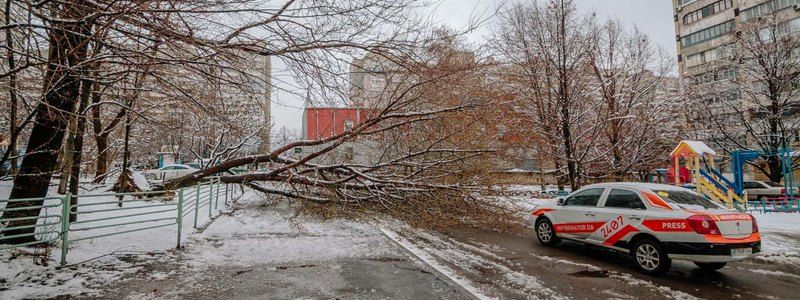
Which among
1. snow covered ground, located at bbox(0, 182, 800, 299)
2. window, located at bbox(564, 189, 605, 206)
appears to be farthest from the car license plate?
window, located at bbox(564, 189, 605, 206)

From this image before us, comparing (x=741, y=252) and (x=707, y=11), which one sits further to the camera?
(x=707, y=11)

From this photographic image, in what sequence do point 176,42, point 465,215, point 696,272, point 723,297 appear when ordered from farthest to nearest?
point 465,215, point 696,272, point 723,297, point 176,42

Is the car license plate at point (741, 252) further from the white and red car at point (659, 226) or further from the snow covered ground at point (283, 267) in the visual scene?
the snow covered ground at point (283, 267)

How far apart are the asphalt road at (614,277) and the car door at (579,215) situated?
0.41 m

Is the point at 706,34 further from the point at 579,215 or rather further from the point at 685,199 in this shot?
the point at 685,199

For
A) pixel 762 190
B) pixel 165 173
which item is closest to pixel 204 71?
pixel 165 173

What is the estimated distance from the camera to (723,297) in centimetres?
545

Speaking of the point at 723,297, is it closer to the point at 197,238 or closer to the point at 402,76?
the point at 402,76

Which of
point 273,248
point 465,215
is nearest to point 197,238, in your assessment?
point 273,248

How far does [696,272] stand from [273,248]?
7.46m

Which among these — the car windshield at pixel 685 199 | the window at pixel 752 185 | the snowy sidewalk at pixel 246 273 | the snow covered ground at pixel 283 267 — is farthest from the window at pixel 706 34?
the snowy sidewalk at pixel 246 273

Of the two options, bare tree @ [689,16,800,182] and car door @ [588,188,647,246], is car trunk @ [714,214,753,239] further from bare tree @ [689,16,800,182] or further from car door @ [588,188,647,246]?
bare tree @ [689,16,800,182]

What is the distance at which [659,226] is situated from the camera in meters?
6.63

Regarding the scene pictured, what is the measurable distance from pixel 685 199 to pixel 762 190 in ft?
71.6
